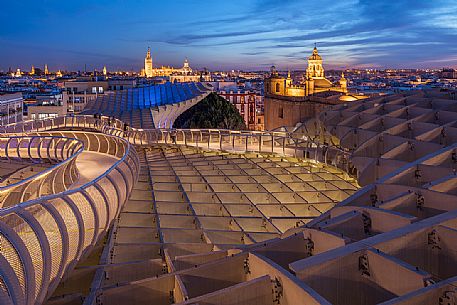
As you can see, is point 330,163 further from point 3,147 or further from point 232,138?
point 3,147

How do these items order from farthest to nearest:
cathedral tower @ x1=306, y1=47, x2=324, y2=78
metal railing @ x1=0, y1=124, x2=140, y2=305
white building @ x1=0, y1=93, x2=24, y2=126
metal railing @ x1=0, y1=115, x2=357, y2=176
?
cathedral tower @ x1=306, y1=47, x2=324, y2=78
white building @ x1=0, y1=93, x2=24, y2=126
metal railing @ x1=0, y1=115, x2=357, y2=176
metal railing @ x1=0, y1=124, x2=140, y2=305

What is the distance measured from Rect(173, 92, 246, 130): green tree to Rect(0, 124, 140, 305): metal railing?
6010cm

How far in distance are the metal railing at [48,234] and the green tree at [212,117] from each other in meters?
60.1

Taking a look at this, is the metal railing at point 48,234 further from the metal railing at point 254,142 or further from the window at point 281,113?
the window at point 281,113

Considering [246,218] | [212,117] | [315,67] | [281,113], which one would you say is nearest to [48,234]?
[246,218]

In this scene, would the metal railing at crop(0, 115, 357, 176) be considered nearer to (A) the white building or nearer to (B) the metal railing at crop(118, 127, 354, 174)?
(B) the metal railing at crop(118, 127, 354, 174)

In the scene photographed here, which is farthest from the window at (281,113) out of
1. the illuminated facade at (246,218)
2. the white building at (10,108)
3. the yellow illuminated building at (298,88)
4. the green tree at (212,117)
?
the illuminated facade at (246,218)

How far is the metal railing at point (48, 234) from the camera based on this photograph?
630 cm

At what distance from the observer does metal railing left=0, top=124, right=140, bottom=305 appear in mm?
6297

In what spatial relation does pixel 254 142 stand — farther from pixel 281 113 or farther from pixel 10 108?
pixel 281 113

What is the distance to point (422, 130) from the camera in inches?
698

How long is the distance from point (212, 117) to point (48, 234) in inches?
2596

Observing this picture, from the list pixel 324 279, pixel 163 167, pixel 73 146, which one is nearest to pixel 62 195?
pixel 324 279

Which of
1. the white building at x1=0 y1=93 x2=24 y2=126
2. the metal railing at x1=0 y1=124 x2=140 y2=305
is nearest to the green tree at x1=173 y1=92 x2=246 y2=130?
the white building at x1=0 y1=93 x2=24 y2=126
